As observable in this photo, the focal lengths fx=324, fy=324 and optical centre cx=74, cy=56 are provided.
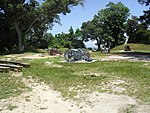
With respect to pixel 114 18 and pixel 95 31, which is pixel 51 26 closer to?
pixel 95 31

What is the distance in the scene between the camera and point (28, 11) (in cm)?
3688

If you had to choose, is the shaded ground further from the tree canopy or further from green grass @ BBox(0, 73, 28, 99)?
the tree canopy

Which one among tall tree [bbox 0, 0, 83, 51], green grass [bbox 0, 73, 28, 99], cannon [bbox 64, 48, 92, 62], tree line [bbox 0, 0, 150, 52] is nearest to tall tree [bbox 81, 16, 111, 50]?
tree line [bbox 0, 0, 150, 52]

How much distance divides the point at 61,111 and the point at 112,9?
65139 mm

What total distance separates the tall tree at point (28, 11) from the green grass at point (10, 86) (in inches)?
903

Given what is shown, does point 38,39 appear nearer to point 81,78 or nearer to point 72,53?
point 72,53

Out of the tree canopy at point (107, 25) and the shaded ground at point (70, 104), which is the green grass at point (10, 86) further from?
the tree canopy at point (107, 25)

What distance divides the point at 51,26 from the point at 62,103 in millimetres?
37248

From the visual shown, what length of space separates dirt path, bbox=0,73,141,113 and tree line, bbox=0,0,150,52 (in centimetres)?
2668

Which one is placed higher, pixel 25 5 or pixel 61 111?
pixel 25 5

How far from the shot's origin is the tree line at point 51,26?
36.9 meters

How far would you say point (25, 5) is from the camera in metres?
36.9

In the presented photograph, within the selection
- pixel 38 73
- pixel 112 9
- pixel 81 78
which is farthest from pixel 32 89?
pixel 112 9

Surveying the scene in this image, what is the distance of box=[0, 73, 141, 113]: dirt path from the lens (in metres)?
7.97
